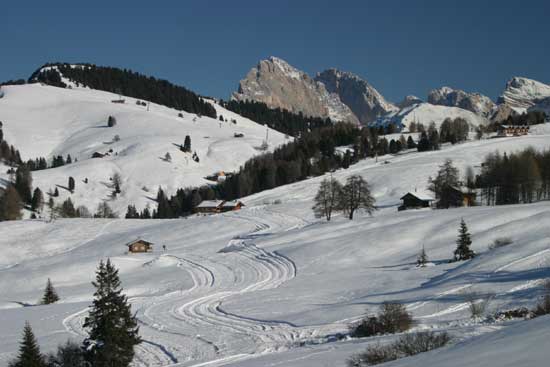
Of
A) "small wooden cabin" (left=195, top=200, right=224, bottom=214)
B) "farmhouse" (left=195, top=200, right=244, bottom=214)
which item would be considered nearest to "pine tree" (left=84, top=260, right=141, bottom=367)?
"farmhouse" (left=195, top=200, right=244, bottom=214)

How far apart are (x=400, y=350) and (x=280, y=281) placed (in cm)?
3630

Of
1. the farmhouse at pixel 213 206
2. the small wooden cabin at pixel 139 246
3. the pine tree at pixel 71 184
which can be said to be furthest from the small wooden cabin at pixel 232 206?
the pine tree at pixel 71 184

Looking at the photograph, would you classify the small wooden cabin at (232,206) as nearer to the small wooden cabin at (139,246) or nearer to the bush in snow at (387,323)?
the small wooden cabin at (139,246)

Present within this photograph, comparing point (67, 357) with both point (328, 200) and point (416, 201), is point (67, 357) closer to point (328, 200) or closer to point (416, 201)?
point (328, 200)

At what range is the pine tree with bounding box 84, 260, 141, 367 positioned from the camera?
97.9ft

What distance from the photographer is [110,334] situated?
3041 centimetres

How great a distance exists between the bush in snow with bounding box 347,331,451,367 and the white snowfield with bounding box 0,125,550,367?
0.92m

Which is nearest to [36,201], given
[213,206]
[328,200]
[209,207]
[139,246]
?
[209,207]

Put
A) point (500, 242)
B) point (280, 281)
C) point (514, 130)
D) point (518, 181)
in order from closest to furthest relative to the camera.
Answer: point (500, 242)
point (280, 281)
point (518, 181)
point (514, 130)

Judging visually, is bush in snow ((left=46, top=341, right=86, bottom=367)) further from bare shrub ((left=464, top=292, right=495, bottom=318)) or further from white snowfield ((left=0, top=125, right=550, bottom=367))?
bare shrub ((left=464, top=292, right=495, bottom=318))

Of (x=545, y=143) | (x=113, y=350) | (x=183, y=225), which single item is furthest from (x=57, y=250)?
(x=545, y=143)

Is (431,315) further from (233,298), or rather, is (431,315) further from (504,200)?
(504,200)

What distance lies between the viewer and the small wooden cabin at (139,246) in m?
83.1

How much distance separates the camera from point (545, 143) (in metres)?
160
